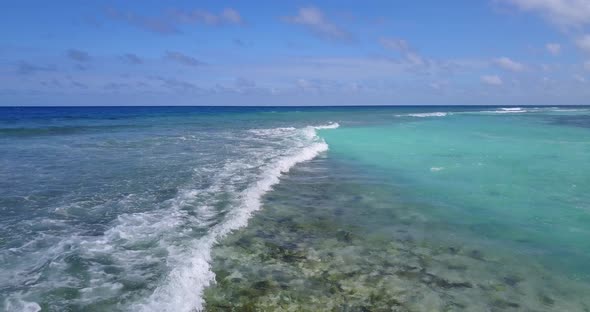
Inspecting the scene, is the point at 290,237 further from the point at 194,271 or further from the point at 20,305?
the point at 20,305

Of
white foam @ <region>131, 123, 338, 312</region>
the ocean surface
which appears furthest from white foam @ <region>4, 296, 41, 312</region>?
white foam @ <region>131, 123, 338, 312</region>

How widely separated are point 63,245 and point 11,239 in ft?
3.61

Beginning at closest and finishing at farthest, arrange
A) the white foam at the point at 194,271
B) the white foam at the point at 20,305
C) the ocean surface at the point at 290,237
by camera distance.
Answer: the white foam at the point at 20,305 < the white foam at the point at 194,271 < the ocean surface at the point at 290,237

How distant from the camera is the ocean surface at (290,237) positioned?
611 cm

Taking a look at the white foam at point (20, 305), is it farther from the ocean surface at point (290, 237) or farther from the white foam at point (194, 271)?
the white foam at point (194, 271)

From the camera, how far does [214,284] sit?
6418 mm

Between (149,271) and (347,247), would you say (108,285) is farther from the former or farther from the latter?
(347,247)

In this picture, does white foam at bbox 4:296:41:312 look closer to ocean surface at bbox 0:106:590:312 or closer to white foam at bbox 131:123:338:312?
ocean surface at bbox 0:106:590:312

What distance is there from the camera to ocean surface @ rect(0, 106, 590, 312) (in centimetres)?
611

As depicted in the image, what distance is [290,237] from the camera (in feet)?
27.8

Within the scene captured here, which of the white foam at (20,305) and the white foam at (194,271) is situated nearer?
the white foam at (20,305)

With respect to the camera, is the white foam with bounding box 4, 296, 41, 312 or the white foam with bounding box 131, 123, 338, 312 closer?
the white foam with bounding box 4, 296, 41, 312

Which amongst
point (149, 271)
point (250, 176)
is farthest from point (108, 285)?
point (250, 176)

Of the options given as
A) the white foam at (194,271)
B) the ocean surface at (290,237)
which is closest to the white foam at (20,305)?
the ocean surface at (290,237)
